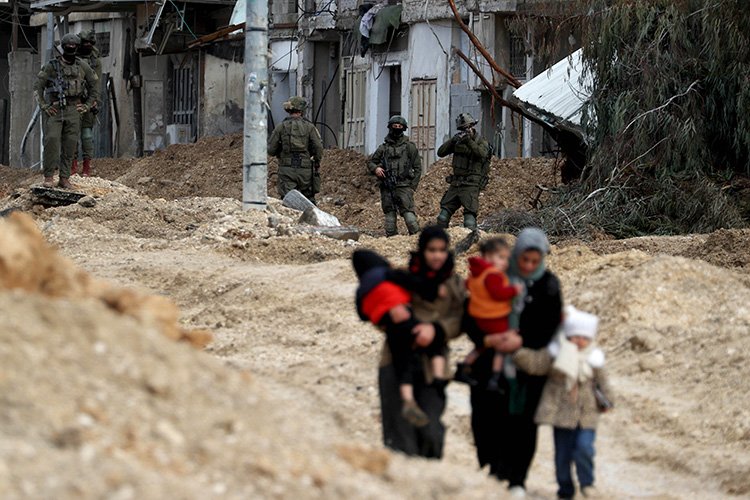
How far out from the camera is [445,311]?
6.42 metres

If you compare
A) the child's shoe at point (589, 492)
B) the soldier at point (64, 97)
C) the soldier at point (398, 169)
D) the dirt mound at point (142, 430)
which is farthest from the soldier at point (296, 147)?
the dirt mound at point (142, 430)

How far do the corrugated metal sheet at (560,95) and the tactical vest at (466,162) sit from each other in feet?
7.73

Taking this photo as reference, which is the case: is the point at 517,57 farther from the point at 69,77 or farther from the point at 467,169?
the point at 69,77

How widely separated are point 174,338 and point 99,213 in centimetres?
1266

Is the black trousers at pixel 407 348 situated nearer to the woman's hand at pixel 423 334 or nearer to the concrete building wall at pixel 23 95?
the woman's hand at pixel 423 334

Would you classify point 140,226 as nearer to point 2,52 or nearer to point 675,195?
point 675,195

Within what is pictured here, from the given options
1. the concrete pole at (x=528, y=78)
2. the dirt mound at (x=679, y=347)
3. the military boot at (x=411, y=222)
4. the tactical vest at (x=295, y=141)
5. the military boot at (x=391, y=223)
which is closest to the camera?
the dirt mound at (x=679, y=347)

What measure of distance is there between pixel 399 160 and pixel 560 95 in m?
3.58

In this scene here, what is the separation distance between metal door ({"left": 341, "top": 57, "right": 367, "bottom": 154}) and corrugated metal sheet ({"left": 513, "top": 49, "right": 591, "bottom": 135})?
749cm

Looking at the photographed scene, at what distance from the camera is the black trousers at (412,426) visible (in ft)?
20.7

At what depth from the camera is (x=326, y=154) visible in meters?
28.7

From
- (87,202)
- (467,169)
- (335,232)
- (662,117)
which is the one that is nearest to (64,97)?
(87,202)

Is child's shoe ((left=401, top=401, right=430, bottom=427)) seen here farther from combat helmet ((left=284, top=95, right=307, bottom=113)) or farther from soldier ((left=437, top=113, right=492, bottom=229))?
combat helmet ((left=284, top=95, right=307, bottom=113))

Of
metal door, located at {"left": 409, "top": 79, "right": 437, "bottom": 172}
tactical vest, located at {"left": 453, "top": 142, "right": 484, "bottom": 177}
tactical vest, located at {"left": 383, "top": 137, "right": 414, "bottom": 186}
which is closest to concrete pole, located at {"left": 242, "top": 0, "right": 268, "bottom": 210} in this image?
tactical vest, located at {"left": 383, "top": 137, "right": 414, "bottom": 186}
